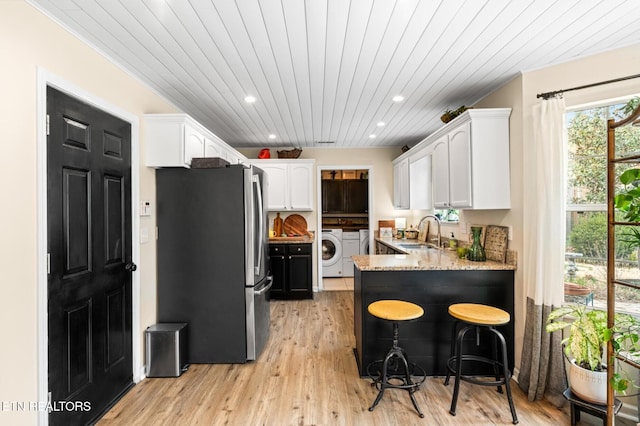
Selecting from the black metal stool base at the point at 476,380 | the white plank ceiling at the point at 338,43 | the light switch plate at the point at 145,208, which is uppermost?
the white plank ceiling at the point at 338,43

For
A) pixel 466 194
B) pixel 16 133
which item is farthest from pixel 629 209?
pixel 16 133

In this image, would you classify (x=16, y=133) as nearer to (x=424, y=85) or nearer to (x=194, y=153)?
(x=194, y=153)

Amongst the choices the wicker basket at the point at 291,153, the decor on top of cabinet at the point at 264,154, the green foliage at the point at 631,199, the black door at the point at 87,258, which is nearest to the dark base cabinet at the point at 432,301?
the green foliage at the point at 631,199

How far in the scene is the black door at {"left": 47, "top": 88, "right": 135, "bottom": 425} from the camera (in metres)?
1.88

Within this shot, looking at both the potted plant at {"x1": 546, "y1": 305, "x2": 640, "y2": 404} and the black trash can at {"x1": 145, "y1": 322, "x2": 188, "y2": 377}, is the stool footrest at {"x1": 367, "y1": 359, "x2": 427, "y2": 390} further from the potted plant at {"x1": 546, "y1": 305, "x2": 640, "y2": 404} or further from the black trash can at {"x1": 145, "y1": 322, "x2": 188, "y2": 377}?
the black trash can at {"x1": 145, "y1": 322, "x2": 188, "y2": 377}

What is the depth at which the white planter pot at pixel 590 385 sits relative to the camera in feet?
6.45

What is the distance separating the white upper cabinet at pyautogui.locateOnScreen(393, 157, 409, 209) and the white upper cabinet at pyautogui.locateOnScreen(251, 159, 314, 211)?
1.45 meters

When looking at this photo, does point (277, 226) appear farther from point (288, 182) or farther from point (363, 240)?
point (363, 240)

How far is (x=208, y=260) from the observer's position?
301 centimetres

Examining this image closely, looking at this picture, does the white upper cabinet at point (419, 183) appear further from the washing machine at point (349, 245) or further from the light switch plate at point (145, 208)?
the light switch plate at point (145, 208)

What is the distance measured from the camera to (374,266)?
8.95ft

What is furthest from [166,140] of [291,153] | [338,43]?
[291,153]

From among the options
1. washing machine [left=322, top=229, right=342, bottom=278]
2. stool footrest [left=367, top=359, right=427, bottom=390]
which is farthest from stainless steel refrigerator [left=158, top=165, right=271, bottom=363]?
washing machine [left=322, top=229, right=342, bottom=278]

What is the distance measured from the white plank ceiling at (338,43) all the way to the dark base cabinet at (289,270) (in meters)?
2.43
